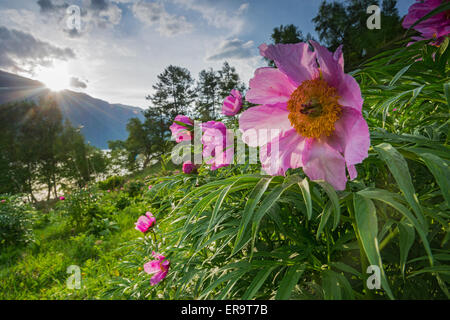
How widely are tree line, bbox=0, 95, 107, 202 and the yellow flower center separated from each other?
1817cm

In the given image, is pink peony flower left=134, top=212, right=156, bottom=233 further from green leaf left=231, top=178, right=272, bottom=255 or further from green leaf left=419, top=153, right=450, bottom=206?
green leaf left=419, top=153, right=450, bottom=206

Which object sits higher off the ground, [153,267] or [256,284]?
[256,284]

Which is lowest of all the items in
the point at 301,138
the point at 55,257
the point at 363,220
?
the point at 55,257

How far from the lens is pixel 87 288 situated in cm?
183

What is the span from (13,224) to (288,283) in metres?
4.22

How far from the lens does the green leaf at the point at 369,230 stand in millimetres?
257

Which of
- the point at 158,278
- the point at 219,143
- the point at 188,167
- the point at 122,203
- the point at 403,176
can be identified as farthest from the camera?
the point at 122,203

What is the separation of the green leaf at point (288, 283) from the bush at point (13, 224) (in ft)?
13.2

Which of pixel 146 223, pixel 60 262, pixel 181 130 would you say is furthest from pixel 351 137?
pixel 60 262

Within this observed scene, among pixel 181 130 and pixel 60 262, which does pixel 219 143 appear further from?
pixel 60 262

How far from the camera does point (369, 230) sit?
10.9 inches
